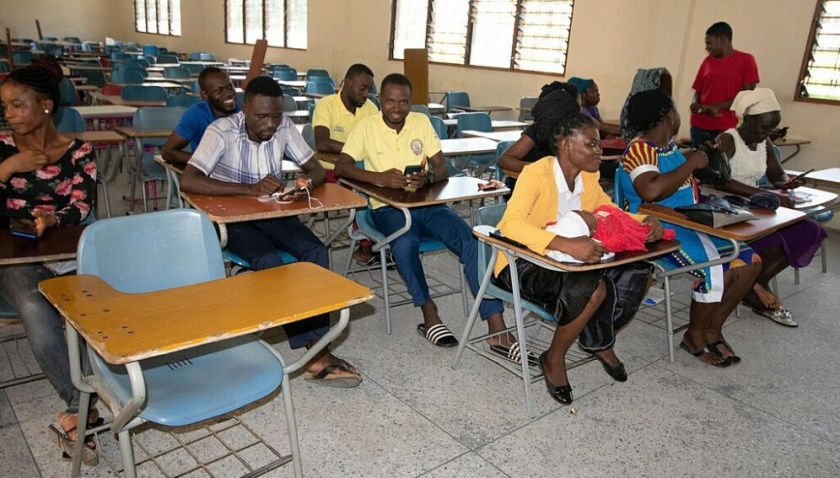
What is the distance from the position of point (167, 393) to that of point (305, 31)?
11.6 m

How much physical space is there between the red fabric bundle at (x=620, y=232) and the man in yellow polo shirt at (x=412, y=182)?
863 millimetres

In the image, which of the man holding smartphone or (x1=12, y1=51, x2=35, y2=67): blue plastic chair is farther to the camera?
(x1=12, y1=51, x2=35, y2=67): blue plastic chair

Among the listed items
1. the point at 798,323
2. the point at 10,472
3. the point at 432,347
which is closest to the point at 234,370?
the point at 10,472

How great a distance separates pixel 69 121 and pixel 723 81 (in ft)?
18.1

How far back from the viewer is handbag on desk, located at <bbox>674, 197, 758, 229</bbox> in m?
2.76

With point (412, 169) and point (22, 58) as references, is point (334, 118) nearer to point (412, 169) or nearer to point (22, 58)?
point (412, 169)

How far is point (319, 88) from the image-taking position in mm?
8609

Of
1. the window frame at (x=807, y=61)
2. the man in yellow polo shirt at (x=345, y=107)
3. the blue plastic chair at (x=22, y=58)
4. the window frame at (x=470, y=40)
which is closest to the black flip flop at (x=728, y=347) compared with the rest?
the man in yellow polo shirt at (x=345, y=107)

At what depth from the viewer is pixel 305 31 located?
12297 millimetres

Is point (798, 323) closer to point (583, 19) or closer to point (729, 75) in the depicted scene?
point (729, 75)

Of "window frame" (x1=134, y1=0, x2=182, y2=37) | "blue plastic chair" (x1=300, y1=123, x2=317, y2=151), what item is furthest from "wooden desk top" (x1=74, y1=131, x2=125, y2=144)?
"window frame" (x1=134, y1=0, x2=182, y2=37)

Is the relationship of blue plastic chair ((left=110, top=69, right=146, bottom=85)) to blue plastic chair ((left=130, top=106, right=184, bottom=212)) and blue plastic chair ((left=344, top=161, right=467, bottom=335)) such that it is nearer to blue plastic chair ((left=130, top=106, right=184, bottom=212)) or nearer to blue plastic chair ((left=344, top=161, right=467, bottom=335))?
blue plastic chair ((left=130, top=106, right=184, bottom=212))

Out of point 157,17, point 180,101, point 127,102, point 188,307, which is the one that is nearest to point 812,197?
point 188,307

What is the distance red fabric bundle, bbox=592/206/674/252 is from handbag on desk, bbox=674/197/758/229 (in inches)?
19.0
